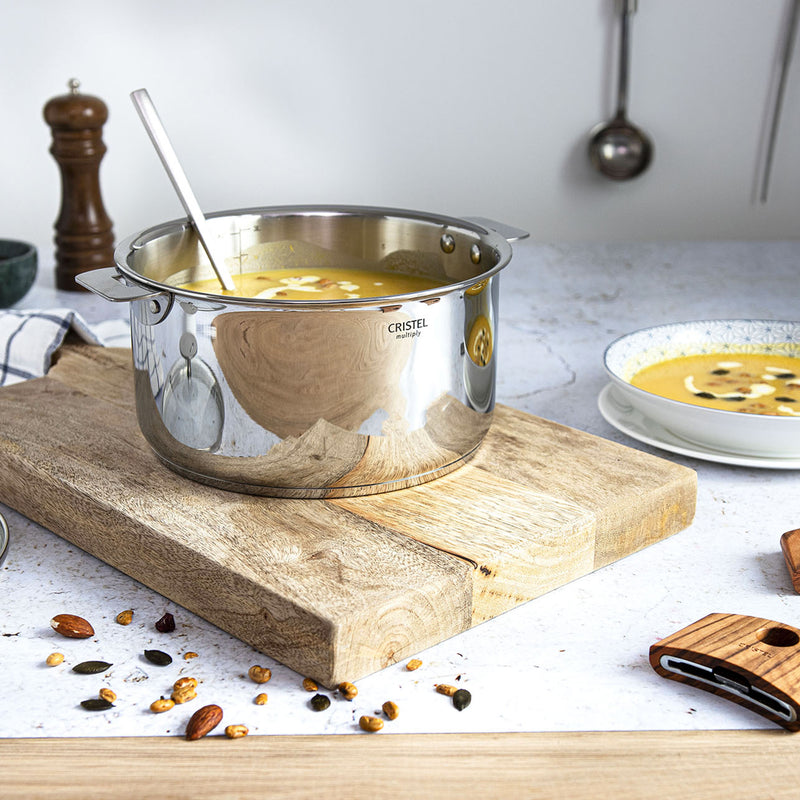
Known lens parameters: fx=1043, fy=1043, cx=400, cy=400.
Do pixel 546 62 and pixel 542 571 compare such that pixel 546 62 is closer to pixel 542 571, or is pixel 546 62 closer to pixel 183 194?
pixel 183 194

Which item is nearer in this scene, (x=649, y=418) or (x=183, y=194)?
(x=183, y=194)

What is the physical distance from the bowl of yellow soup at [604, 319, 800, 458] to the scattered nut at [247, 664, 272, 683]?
470 millimetres

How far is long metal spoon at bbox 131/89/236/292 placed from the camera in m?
0.87

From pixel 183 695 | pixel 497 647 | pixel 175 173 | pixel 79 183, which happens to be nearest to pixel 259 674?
pixel 183 695

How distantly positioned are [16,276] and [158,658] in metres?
1.00

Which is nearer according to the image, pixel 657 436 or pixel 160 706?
pixel 160 706

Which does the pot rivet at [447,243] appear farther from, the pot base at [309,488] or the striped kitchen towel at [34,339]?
the striped kitchen towel at [34,339]

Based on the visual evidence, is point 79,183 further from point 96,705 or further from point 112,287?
point 96,705

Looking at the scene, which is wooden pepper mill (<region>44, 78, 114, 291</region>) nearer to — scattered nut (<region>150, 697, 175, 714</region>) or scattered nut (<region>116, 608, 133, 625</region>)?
scattered nut (<region>116, 608, 133, 625</region>)

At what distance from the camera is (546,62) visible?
1.94 m

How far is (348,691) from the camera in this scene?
25.7 inches

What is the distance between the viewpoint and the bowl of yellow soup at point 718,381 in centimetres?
95

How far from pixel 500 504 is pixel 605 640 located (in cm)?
15

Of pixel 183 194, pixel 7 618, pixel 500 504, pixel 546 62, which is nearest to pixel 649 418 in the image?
pixel 500 504
